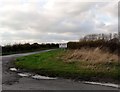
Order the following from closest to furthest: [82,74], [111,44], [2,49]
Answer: [82,74], [111,44], [2,49]

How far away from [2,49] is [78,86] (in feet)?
126

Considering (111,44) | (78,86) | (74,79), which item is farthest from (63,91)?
(111,44)

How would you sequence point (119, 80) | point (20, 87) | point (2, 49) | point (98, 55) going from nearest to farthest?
point (20, 87) → point (119, 80) → point (98, 55) → point (2, 49)

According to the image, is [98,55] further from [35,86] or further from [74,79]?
[35,86]

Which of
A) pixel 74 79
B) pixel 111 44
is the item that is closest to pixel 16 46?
pixel 111 44

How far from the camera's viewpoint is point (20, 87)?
11156 mm

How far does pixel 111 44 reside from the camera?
21.8 meters

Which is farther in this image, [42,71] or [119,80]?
[42,71]

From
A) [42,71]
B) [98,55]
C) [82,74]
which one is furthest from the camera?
[98,55]

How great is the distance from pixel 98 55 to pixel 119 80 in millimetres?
7817

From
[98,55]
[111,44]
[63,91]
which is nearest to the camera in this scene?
[63,91]

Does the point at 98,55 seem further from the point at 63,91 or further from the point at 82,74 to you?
the point at 63,91

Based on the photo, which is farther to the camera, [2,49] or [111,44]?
[2,49]

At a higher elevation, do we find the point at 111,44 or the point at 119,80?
the point at 111,44
